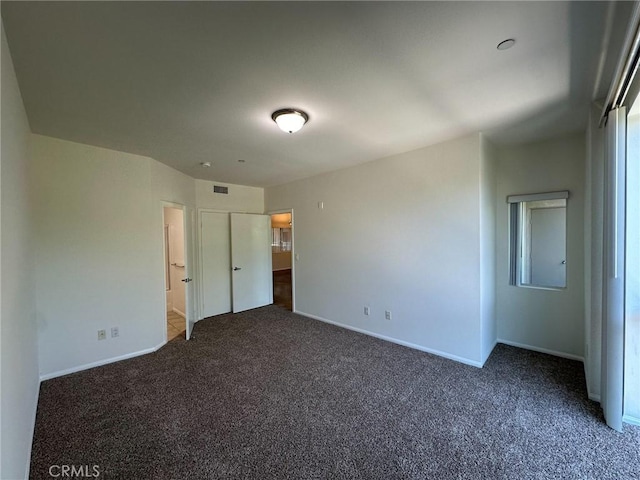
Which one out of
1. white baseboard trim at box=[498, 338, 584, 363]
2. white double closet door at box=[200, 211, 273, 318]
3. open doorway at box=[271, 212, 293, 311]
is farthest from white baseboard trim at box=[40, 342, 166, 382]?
open doorway at box=[271, 212, 293, 311]

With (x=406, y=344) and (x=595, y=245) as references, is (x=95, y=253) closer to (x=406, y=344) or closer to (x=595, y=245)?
(x=406, y=344)

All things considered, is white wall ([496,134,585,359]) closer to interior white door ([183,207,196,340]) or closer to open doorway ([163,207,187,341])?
interior white door ([183,207,196,340])

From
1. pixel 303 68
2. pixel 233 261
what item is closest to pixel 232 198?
pixel 233 261

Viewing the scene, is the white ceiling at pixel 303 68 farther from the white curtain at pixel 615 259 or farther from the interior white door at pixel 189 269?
the interior white door at pixel 189 269

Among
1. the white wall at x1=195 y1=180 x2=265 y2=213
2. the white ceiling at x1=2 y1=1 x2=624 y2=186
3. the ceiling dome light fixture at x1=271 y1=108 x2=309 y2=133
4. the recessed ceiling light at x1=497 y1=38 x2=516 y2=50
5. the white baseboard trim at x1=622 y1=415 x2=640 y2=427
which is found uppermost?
the white ceiling at x1=2 y1=1 x2=624 y2=186

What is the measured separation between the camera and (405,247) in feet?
11.6

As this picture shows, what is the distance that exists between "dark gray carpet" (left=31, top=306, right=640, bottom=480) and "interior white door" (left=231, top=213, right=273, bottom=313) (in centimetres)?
199

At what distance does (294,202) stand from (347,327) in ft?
8.05

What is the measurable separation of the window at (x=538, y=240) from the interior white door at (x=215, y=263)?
15.3 feet

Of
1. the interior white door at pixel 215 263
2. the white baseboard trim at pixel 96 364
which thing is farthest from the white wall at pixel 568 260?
the white baseboard trim at pixel 96 364

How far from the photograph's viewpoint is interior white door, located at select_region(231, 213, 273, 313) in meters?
5.20

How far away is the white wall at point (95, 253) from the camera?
284cm

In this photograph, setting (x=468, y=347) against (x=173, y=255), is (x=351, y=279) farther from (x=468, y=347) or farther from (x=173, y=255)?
(x=173, y=255)
